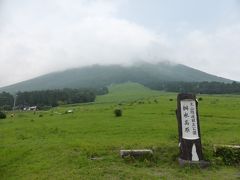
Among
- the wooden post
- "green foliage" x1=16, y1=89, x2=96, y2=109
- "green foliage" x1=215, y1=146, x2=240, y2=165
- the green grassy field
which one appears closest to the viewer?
the green grassy field

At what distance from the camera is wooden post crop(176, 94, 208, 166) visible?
14.3 meters

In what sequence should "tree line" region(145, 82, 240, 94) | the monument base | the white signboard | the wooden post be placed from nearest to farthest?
the monument base, the wooden post, the white signboard, "tree line" region(145, 82, 240, 94)

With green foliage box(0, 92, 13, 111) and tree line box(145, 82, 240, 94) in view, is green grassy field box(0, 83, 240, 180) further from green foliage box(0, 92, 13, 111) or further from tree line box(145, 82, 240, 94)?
tree line box(145, 82, 240, 94)

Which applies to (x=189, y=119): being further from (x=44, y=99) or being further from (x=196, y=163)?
(x=44, y=99)

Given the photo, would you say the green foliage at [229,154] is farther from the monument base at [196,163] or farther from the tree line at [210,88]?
the tree line at [210,88]

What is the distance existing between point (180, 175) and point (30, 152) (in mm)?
8067

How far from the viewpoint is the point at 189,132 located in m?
14.9

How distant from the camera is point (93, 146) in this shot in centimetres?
1706

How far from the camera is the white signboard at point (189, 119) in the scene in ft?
48.8

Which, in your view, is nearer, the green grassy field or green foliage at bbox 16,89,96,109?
the green grassy field

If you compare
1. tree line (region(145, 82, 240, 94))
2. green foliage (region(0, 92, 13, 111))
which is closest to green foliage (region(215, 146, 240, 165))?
green foliage (region(0, 92, 13, 111))

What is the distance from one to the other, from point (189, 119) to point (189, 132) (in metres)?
0.57

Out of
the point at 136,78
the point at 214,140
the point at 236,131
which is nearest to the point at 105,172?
the point at 214,140

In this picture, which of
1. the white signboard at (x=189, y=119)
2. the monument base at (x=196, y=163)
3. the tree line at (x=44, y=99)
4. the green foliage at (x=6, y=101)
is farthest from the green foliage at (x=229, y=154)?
the green foliage at (x=6, y=101)
